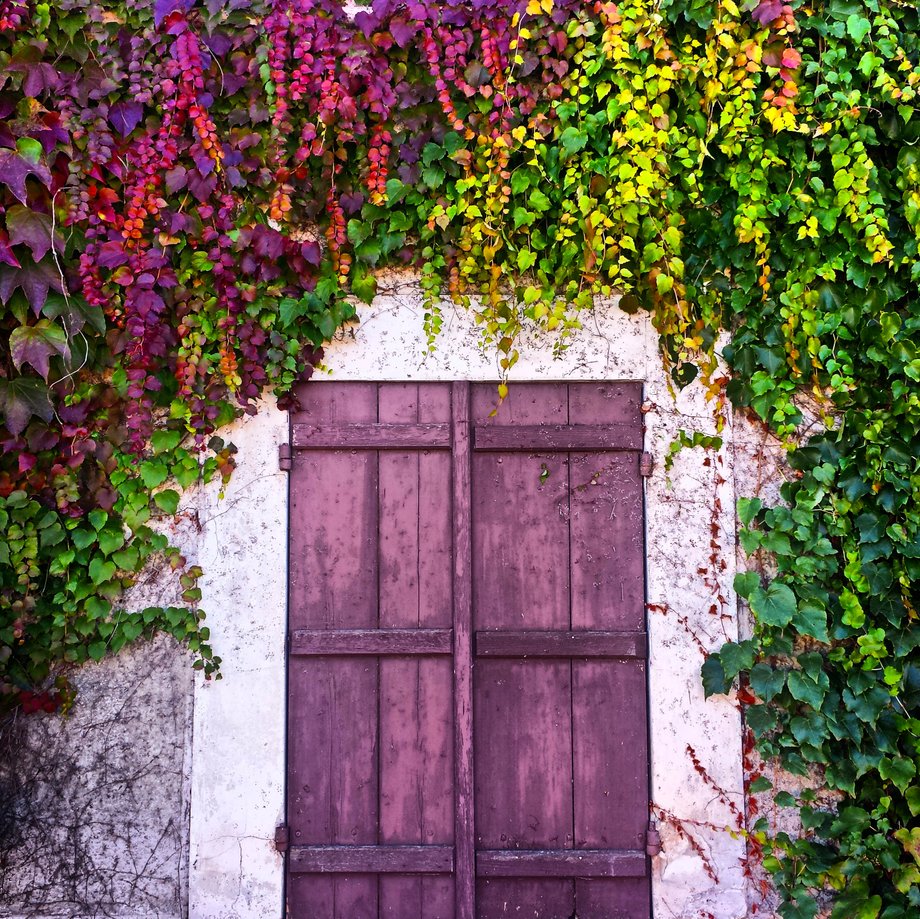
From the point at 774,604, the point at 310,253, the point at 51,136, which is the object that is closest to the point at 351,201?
the point at 310,253

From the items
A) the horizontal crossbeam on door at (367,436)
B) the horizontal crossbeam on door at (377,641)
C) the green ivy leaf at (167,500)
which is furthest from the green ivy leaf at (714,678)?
the green ivy leaf at (167,500)

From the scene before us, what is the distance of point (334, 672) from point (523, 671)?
0.70 metres

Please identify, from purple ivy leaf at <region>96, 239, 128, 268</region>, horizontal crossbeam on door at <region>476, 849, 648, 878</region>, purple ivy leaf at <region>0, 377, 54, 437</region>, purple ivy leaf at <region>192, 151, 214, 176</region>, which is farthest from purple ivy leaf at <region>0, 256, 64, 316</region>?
horizontal crossbeam on door at <region>476, 849, 648, 878</region>

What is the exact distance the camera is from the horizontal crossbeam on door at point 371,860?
133 inches

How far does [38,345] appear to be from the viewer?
3.36m

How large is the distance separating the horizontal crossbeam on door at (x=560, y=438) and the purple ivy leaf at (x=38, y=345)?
154cm

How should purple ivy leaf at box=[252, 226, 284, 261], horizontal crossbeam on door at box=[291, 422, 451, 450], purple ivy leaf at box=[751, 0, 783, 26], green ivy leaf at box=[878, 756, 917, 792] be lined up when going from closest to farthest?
green ivy leaf at box=[878, 756, 917, 792] < purple ivy leaf at box=[751, 0, 783, 26] < purple ivy leaf at box=[252, 226, 284, 261] < horizontal crossbeam on door at box=[291, 422, 451, 450]

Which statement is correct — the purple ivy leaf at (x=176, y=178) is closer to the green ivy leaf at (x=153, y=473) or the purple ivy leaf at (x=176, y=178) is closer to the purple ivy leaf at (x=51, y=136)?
the purple ivy leaf at (x=51, y=136)

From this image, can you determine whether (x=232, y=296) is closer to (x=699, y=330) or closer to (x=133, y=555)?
(x=133, y=555)

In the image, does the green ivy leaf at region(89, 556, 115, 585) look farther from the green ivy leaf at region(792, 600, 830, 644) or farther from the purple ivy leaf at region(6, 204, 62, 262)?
the green ivy leaf at region(792, 600, 830, 644)

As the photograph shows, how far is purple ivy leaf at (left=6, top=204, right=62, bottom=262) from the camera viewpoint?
3.32 metres

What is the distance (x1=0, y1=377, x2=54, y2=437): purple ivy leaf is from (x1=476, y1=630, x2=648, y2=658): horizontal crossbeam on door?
1.80m

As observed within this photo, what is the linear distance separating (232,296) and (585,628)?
179 cm

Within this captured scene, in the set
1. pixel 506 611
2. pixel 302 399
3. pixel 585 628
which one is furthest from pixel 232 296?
pixel 585 628
